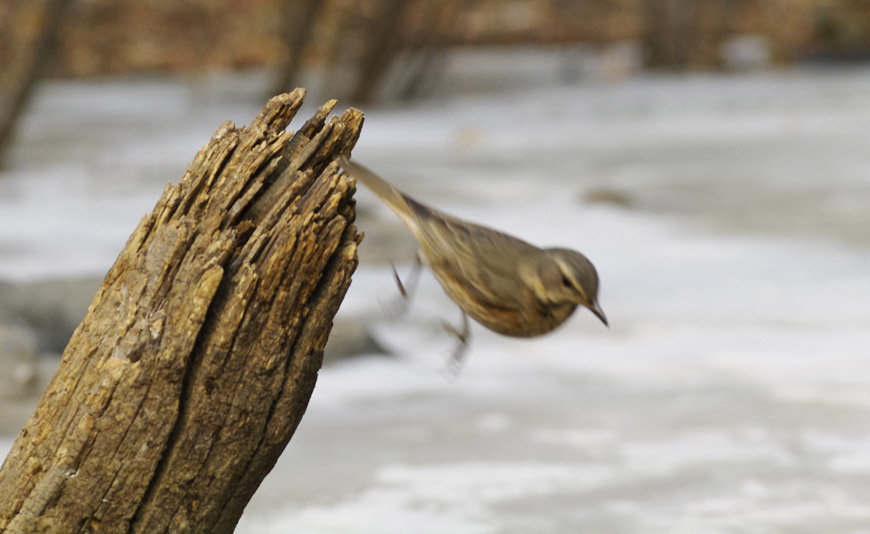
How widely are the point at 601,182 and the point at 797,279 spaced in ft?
8.53

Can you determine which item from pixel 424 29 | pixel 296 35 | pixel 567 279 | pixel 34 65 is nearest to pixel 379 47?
pixel 296 35

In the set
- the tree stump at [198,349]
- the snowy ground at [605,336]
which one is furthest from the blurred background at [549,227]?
the tree stump at [198,349]

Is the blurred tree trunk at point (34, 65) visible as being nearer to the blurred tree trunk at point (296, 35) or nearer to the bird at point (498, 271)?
the blurred tree trunk at point (296, 35)

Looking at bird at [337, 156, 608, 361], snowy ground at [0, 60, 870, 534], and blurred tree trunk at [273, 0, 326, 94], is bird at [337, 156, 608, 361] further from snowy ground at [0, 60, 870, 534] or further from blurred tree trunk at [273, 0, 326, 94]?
blurred tree trunk at [273, 0, 326, 94]

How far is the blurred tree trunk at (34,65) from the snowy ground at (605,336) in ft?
1.18

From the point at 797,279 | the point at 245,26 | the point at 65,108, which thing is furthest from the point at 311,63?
the point at 797,279

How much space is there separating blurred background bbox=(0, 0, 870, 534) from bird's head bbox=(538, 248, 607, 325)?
113cm

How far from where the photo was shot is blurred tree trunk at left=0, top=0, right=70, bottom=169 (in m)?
7.69

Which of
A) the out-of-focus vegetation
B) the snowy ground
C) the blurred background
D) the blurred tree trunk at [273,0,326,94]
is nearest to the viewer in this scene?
the snowy ground

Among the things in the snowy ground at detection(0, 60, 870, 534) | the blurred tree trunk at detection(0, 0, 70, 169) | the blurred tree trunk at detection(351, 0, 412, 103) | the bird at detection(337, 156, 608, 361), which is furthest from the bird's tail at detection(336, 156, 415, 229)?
the blurred tree trunk at detection(351, 0, 412, 103)

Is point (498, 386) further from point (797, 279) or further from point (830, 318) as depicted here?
point (797, 279)

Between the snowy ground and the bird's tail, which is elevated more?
the snowy ground

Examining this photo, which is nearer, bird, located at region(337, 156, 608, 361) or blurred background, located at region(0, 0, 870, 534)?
bird, located at region(337, 156, 608, 361)

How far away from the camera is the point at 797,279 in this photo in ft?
18.3
